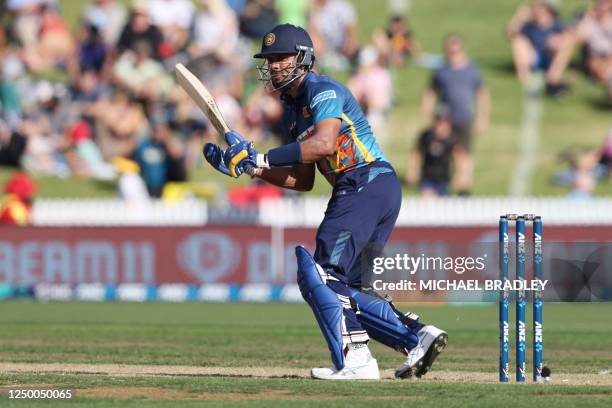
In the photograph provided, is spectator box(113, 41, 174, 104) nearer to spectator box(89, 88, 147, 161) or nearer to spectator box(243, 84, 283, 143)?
spectator box(89, 88, 147, 161)

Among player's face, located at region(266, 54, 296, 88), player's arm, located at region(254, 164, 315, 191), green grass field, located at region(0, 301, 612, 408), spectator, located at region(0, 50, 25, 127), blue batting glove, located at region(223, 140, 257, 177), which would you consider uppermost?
spectator, located at region(0, 50, 25, 127)

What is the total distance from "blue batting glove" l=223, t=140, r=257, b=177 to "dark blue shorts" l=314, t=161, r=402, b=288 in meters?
0.58

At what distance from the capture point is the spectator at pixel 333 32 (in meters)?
23.0

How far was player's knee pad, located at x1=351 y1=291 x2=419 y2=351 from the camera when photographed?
896cm

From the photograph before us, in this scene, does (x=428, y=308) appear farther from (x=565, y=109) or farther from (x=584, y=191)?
(x=565, y=109)

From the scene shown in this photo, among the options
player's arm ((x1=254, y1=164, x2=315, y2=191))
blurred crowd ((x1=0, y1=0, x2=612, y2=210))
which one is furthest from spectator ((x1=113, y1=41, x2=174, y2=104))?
player's arm ((x1=254, y1=164, x2=315, y2=191))

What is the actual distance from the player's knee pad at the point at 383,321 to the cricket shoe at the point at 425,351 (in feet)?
0.18

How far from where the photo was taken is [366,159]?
8.97 metres

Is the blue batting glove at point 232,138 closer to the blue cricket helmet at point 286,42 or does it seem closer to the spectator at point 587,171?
the blue cricket helmet at point 286,42

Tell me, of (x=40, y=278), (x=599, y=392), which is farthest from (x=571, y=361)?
(x=40, y=278)

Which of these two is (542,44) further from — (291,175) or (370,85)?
(291,175)

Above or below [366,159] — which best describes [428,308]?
below

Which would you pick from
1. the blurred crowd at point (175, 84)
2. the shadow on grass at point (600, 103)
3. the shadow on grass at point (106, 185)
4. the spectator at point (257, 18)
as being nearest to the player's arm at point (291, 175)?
the blurred crowd at point (175, 84)

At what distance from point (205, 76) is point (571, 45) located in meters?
6.37
